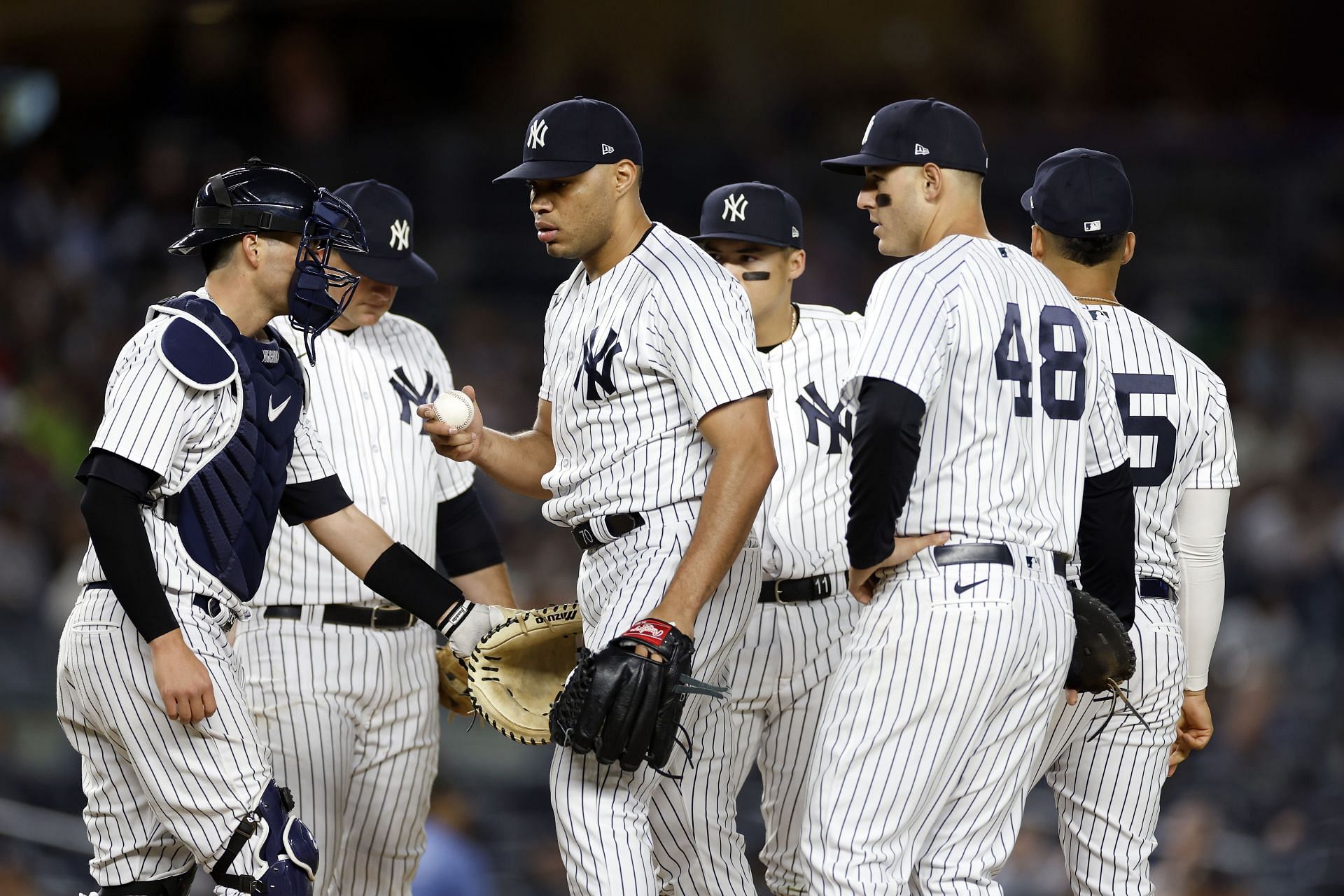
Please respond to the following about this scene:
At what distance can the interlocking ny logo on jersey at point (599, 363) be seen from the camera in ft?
12.3

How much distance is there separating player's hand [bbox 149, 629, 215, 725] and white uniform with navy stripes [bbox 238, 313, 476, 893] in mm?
1061

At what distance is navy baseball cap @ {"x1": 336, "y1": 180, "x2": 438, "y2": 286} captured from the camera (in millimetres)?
4777

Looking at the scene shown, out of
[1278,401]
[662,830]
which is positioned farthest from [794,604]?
[1278,401]

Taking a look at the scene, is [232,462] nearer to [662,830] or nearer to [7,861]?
[662,830]

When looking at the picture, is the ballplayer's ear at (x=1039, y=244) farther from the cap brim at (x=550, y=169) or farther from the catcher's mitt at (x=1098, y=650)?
the cap brim at (x=550, y=169)

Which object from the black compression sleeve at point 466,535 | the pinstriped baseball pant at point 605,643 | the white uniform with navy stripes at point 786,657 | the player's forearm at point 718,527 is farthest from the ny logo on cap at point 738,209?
the player's forearm at point 718,527

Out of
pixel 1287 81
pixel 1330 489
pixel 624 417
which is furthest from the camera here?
pixel 1287 81

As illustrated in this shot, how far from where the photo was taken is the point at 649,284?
12.3 feet

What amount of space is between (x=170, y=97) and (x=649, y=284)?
1063cm

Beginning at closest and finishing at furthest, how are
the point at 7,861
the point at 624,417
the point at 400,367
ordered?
the point at 624,417
the point at 400,367
the point at 7,861

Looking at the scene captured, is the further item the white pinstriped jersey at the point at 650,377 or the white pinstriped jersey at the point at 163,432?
the white pinstriped jersey at the point at 650,377

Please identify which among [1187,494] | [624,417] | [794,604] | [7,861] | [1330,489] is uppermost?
[624,417]

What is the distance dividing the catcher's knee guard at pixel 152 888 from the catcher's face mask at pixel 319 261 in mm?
1260

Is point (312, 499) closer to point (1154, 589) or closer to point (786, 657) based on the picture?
point (786, 657)
